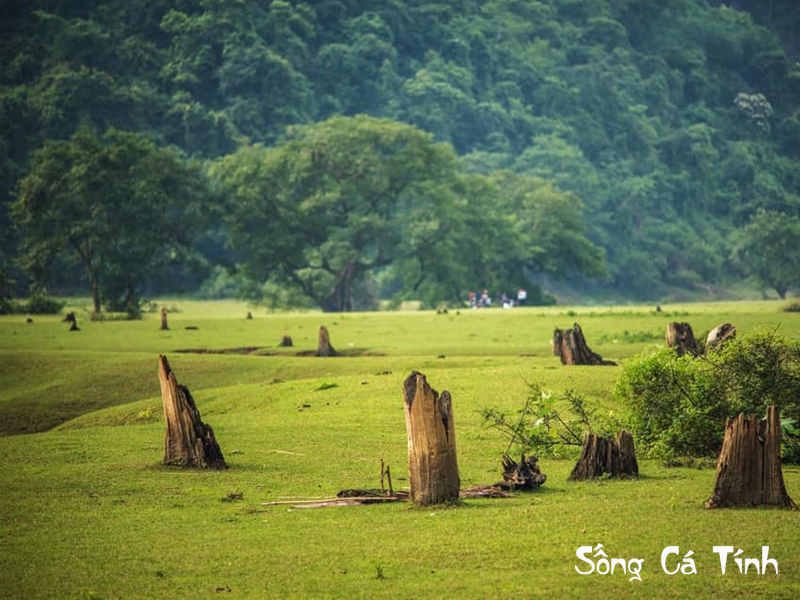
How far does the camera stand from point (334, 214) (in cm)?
8131

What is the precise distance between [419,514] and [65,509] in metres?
4.11

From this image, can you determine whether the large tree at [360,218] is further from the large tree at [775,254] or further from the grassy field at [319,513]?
the grassy field at [319,513]

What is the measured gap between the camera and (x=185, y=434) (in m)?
20.2

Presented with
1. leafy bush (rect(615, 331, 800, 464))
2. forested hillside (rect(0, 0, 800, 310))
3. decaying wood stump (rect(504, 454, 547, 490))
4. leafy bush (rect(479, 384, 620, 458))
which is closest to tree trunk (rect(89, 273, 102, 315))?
forested hillside (rect(0, 0, 800, 310))

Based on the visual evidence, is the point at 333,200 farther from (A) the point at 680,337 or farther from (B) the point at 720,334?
(B) the point at 720,334

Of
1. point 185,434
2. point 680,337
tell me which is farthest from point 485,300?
point 185,434

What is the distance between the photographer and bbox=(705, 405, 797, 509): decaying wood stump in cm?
1566

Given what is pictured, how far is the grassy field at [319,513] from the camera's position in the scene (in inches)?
521

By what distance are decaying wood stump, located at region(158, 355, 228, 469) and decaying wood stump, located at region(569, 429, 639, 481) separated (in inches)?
190

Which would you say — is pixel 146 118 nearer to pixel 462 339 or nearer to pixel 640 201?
pixel 640 201

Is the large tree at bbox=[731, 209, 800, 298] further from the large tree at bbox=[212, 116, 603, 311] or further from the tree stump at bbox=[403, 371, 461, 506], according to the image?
the tree stump at bbox=[403, 371, 461, 506]

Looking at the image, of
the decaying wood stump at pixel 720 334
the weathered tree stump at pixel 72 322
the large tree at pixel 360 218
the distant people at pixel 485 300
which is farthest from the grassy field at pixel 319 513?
the distant people at pixel 485 300

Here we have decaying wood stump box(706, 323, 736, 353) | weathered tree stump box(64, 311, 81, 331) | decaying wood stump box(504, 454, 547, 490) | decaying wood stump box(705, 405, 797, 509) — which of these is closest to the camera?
decaying wood stump box(705, 405, 797, 509)

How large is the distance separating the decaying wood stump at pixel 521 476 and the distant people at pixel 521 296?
207 feet
